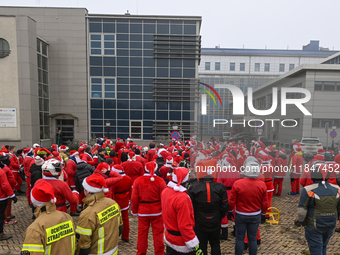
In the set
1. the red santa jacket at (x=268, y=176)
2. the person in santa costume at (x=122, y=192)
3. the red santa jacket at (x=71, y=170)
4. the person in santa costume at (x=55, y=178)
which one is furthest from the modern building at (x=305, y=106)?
the person in santa costume at (x=55, y=178)

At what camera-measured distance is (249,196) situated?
12.6ft

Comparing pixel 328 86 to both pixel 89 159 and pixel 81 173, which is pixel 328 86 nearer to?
pixel 89 159

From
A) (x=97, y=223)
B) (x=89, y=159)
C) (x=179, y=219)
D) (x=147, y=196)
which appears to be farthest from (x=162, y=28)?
(x=97, y=223)

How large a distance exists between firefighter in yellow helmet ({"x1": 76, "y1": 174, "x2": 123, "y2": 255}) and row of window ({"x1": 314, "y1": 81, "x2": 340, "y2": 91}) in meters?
9.67

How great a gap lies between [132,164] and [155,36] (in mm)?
21920

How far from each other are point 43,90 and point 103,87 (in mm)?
6270

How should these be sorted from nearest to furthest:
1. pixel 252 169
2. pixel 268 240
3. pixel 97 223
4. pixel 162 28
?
pixel 97 223 → pixel 252 169 → pixel 268 240 → pixel 162 28

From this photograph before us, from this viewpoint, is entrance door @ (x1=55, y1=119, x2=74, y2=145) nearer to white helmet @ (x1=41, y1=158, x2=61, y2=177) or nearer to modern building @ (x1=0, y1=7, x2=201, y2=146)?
modern building @ (x1=0, y1=7, x2=201, y2=146)

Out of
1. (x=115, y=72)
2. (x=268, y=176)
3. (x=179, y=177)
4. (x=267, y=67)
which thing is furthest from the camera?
(x=267, y=67)

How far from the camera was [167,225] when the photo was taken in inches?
120

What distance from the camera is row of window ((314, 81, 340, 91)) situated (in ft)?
29.8

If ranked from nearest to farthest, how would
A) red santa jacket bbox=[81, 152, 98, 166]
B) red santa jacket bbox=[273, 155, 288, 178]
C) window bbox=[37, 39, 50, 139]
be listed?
red santa jacket bbox=[81, 152, 98, 166] < red santa jacket bbox=[273, 155, 288, 178] < window bbox=[37, 39, 50, 139]

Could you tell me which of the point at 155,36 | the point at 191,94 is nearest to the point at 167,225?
the point at 191,94

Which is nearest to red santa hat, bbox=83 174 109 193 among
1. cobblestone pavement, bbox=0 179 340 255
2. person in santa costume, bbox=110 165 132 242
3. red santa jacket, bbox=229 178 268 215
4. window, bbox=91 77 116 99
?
person in santa costume, bbox=110 165 132 242
